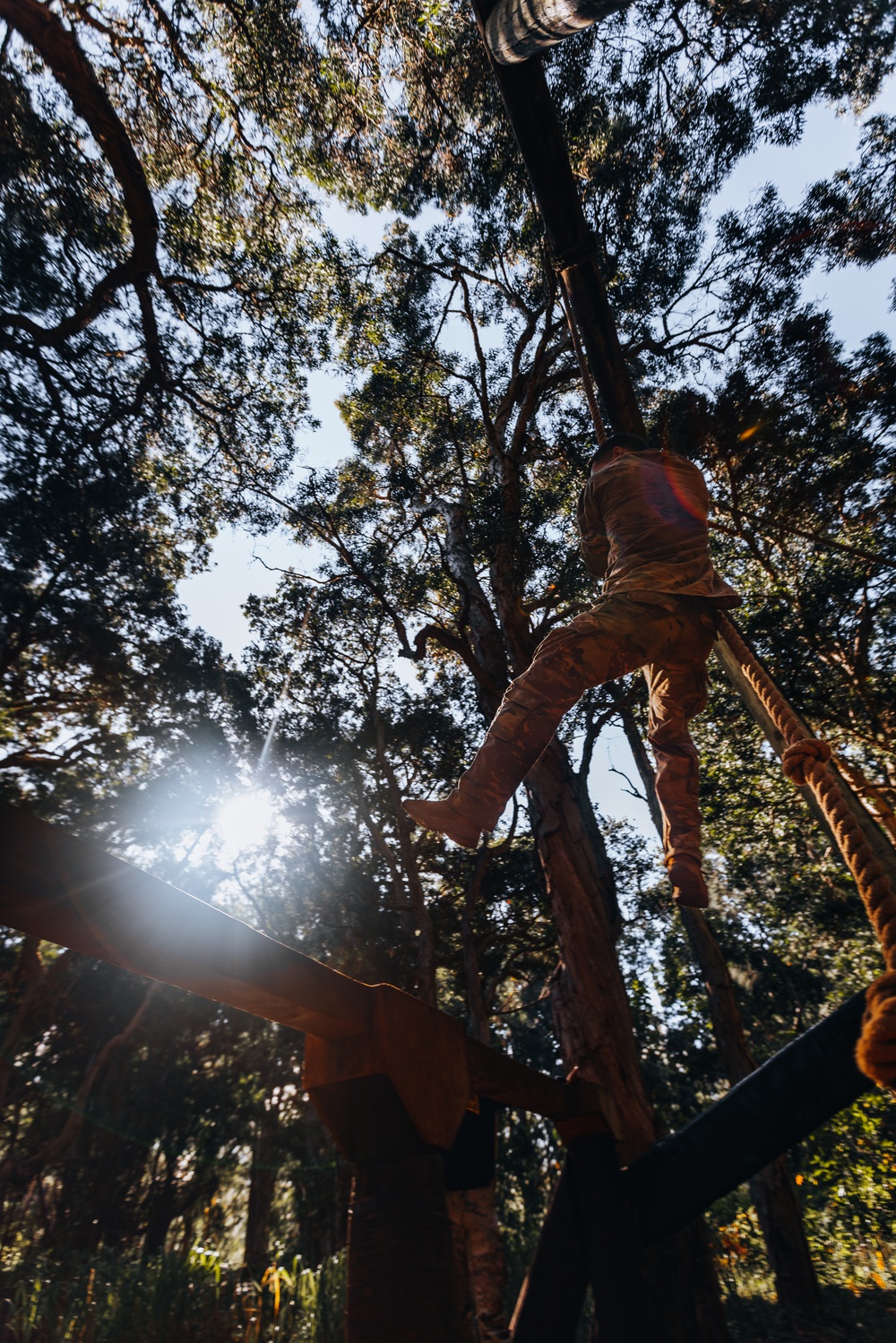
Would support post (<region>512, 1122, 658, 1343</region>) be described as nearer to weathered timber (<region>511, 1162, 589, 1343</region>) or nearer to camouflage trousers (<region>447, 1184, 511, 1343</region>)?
weathered timber (<region>511, 1162, 589, 1343</region>)

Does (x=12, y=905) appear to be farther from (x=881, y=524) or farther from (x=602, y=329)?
(x=881, y=524)

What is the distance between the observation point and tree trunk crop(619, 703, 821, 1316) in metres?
7.78

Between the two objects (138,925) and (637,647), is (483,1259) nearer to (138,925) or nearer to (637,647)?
(637,647)

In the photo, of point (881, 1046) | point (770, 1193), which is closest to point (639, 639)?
point (881, 1046)

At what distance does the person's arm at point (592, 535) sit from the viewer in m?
3.56

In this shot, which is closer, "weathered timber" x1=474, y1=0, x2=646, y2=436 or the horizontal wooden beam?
the horizontal wooden beam

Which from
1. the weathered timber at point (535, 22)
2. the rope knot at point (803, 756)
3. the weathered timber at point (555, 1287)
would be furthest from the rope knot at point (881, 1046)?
the weathered timber at point (535, 22)

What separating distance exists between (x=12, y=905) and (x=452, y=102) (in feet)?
38.2

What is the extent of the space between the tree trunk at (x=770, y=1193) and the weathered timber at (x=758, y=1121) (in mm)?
5665

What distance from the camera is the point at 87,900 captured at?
3.35 ft

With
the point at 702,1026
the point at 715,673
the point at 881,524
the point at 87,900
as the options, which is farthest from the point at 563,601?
the point at 702,1026

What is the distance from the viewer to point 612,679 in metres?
2.75

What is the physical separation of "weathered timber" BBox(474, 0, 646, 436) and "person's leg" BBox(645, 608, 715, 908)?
1.38 metres

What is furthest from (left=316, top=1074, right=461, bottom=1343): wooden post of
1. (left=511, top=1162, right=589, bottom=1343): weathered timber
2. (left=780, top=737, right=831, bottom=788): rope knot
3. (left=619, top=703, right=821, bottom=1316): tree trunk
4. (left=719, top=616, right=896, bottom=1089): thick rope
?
(left=619, top=703, right=821, bottom=1316): tree trunk
